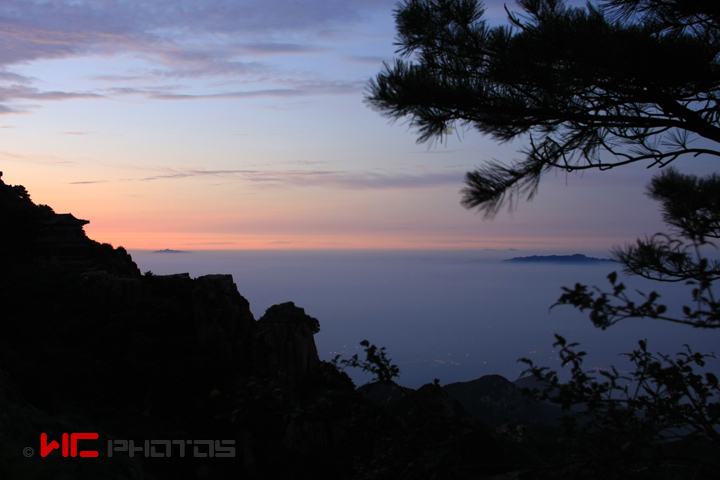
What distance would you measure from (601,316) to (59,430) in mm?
9963

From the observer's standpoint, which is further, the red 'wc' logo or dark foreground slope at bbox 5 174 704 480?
dark foreground slope at bbox 5 174 704 480

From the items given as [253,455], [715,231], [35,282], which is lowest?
[253,455]

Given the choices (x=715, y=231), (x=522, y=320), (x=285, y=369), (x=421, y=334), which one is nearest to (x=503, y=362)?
(x=421, y=334)

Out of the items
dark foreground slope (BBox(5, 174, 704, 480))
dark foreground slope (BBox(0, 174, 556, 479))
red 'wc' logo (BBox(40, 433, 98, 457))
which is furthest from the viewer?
dark foreground slope (BBox(0, 174, 556, 479))

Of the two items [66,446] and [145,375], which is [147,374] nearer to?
[145,375]

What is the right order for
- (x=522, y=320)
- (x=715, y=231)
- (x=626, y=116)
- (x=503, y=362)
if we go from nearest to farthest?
(x=626, y=116) < (x=715, y=231) < (x=503, y=362) < (x=522, y=320)

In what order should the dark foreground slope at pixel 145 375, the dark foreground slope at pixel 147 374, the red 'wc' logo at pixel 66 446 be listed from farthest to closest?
the dark foreground slope at pixel 147 374 < the dark foreground slope at pixel 145 375 < the red 'wc' logo at pixel 66 446

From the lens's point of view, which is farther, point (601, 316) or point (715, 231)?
point (715, 231)

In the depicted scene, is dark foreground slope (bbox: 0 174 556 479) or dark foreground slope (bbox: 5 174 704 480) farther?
dark foreground slope (bbox: 0 174 556 479)

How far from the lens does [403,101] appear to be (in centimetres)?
555

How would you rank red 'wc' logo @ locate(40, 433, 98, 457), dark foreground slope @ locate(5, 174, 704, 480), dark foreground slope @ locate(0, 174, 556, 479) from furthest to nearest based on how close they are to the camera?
dark foreground slope @ locate(0, 174, 556, 479), dark foreground slope @ locate(5, 174, 704, 480), red 'wc' logo @ locate(40, 433, 98, 457)

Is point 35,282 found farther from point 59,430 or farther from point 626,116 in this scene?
point 626,116

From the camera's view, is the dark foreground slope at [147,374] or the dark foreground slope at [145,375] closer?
the dark foreground slope at [145,375]


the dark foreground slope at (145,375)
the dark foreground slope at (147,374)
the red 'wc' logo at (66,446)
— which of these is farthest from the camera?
the dark foreground slope at (147,374)
